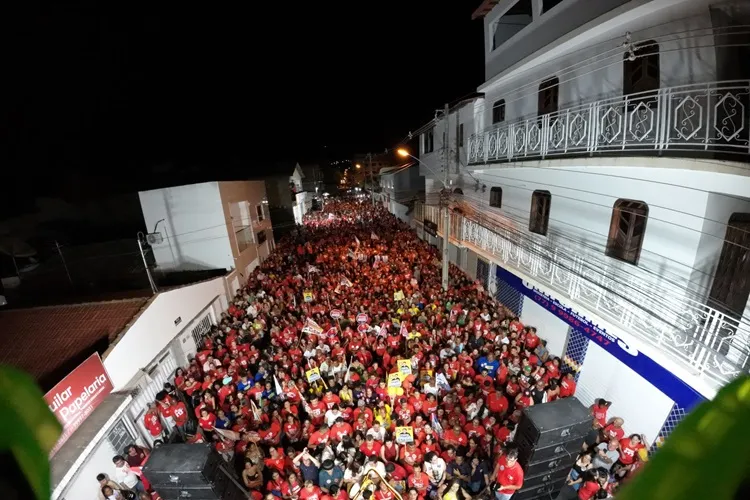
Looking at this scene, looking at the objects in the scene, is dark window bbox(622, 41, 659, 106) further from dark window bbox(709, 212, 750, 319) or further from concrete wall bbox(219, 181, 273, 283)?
concrete wall bbox(219, 181, 273, 283)

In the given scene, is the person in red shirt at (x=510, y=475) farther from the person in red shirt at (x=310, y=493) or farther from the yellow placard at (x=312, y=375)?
the yellow placard at (x=312, y=375)

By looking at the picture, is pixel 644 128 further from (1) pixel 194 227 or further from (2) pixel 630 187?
(1) pixel 194 227

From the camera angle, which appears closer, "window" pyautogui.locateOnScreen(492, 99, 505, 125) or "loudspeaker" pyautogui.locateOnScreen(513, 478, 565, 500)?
"loudspeaker" pyautogui.locateOnScreen(513, 478, 565, 500)

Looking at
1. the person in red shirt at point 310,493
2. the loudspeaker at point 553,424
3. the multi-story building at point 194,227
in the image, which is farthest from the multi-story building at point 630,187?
the multi-story building at point 194,227

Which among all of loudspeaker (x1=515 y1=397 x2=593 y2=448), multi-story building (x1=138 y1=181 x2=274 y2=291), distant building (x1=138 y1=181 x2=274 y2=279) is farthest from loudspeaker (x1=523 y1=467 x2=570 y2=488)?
distant building (x1=138 y1=181 x2=274 y2=279)

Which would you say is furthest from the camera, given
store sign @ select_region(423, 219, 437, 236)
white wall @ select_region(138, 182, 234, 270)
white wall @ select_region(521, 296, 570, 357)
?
store sign @ select_region(423, 219, 437, 236)

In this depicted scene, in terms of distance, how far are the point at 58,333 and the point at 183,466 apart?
6.49 metres

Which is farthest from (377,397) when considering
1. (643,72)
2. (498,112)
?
(498,112)

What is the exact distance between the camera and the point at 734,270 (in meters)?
6.14

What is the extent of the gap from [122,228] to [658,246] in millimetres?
23967

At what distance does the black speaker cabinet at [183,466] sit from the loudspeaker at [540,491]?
5.61 m

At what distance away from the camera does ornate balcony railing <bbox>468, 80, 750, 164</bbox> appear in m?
5.31

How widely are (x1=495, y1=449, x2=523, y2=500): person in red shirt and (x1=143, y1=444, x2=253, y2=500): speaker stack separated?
4.95 metres

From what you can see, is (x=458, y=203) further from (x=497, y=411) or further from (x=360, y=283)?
(x=497, y=411)
